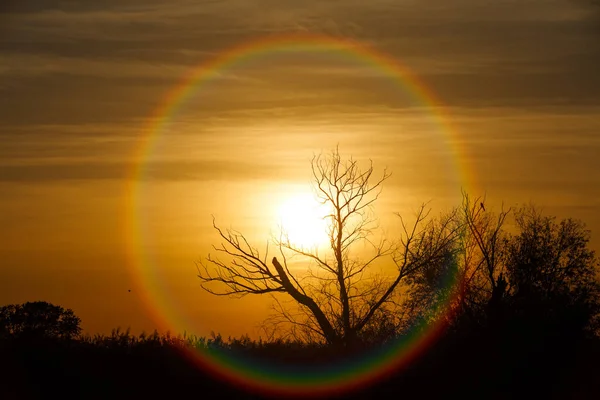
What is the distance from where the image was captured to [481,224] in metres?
49.8

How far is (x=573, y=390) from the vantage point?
20.3m

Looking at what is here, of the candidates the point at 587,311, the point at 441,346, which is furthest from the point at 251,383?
the point at 587,311

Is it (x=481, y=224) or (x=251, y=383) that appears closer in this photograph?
(x=251, y=383)

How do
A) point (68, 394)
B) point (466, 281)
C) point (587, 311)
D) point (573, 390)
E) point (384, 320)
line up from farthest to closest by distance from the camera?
point (466, 281) < point (384, 320) < point (587, 311) < point (573, 390) < point (68, 394)

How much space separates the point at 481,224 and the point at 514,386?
100 ft

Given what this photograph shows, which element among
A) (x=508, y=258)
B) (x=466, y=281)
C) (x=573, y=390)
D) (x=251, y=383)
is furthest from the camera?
(x=508, y=258)

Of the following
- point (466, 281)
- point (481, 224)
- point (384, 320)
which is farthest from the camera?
point (481, 224)

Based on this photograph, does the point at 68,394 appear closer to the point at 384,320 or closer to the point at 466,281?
the point at 384,320

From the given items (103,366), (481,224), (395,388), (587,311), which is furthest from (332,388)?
(481,224)

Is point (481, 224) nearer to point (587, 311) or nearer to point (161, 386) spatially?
point (587, 311)

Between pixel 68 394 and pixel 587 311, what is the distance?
11.8m

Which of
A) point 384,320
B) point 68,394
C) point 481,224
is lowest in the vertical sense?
point 68,394

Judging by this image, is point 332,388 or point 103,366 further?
point 332,388

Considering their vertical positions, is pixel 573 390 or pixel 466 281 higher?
pixel 466 281
